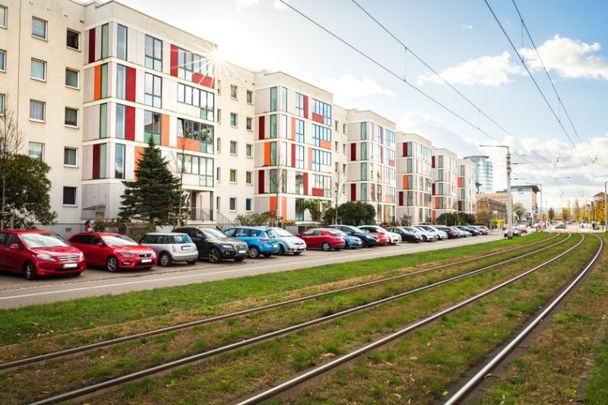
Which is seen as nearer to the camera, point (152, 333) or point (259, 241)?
point (152, 333)

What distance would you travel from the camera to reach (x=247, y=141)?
164 feet

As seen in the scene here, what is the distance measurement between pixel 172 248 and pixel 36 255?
5840mm

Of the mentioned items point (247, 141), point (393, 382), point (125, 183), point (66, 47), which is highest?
point (66, 47)

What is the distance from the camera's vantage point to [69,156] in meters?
33.7

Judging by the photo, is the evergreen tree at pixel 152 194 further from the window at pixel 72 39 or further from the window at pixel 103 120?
the window at pixel 72 39

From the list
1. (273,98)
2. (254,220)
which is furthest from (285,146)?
(254,220)

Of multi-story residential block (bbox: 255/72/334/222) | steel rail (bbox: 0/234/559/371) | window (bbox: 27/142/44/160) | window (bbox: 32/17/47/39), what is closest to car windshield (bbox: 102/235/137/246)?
steel rail (bbox: 0/234/559/371)

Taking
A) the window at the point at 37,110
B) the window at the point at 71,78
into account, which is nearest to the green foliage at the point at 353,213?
the window at the point at 71,78

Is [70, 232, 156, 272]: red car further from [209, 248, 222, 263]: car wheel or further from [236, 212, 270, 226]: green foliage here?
[236, 212, 270, 226]: green foliage

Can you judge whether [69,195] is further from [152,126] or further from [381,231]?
[381,231]

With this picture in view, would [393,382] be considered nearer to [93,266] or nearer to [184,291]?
[184,291]

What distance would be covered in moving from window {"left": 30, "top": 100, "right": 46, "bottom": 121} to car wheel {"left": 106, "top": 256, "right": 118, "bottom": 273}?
706 inches

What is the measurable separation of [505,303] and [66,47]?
106 feet

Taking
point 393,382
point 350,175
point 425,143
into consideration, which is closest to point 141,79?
point 393,382
